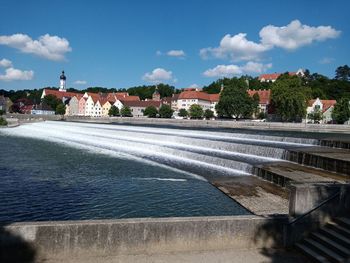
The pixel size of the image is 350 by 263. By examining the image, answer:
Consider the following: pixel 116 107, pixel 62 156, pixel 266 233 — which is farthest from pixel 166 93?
pixel 266 233

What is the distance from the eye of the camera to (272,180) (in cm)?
1686

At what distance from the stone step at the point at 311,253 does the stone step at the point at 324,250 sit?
87 mm

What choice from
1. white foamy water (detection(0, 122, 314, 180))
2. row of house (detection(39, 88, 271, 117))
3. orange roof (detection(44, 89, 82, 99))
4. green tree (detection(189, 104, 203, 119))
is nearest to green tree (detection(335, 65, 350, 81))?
row of house (detection(39, 88, 271, 117))

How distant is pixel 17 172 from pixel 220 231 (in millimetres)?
15298

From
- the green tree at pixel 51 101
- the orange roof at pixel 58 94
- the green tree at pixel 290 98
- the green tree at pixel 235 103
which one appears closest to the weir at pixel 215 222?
the green tree at pixel 290 98

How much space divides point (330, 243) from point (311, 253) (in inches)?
20.5

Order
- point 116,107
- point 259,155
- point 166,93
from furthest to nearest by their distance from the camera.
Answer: point 166,93, point 116,107, point 259,155

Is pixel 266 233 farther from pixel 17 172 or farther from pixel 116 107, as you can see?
pixel 116 107

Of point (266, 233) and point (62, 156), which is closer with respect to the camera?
point (266, 233)

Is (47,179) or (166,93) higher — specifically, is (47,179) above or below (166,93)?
below

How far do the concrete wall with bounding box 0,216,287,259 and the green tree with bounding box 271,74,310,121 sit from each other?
84.4m

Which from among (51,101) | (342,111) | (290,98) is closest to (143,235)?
(290,98)

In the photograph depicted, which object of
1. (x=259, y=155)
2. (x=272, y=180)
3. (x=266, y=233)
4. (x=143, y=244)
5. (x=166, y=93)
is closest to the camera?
(x=143, y=244)

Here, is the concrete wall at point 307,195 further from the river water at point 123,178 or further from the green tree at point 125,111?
the green tree at point 125,111
